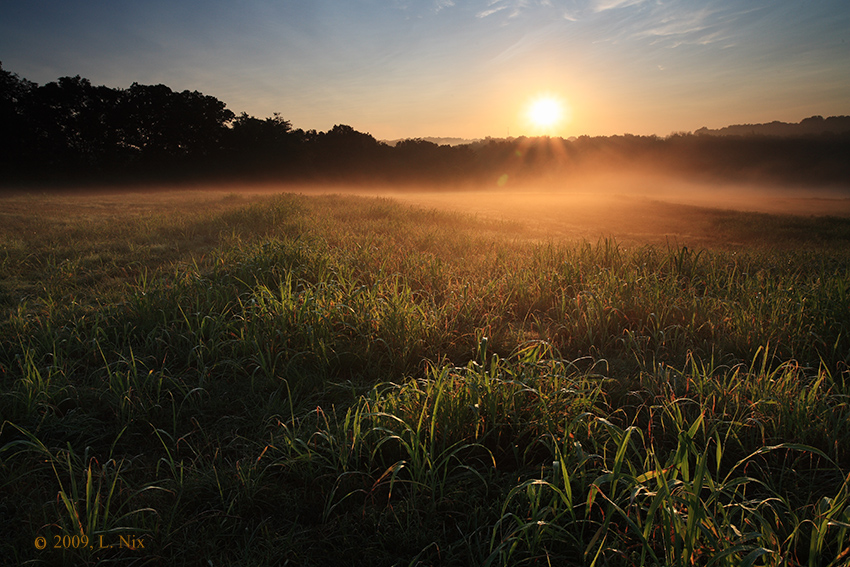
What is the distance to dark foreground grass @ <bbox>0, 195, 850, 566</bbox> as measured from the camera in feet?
4.75

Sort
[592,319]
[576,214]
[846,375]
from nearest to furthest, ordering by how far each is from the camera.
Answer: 1. [846,375]
2. [592,319]
3. [576,214]

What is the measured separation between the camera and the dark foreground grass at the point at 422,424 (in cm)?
145

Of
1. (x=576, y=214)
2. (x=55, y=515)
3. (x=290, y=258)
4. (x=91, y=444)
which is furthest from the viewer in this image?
(x=576, y=214)

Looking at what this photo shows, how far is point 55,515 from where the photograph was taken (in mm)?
1575

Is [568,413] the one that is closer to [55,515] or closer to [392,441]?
[392,441]

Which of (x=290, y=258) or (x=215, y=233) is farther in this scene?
(x=215, y=233)

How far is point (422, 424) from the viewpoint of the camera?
197 centimetres

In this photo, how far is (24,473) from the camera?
5.86 feet

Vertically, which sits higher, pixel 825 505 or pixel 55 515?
pixel 825 505

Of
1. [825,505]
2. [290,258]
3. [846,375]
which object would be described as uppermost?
[290,258]

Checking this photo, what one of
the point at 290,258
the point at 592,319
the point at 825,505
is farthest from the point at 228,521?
the point at 290,258

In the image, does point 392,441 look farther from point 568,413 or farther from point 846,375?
point 846,375

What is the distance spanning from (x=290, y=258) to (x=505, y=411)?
139 inches

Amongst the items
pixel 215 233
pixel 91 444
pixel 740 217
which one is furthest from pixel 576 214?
pixel 91 444
